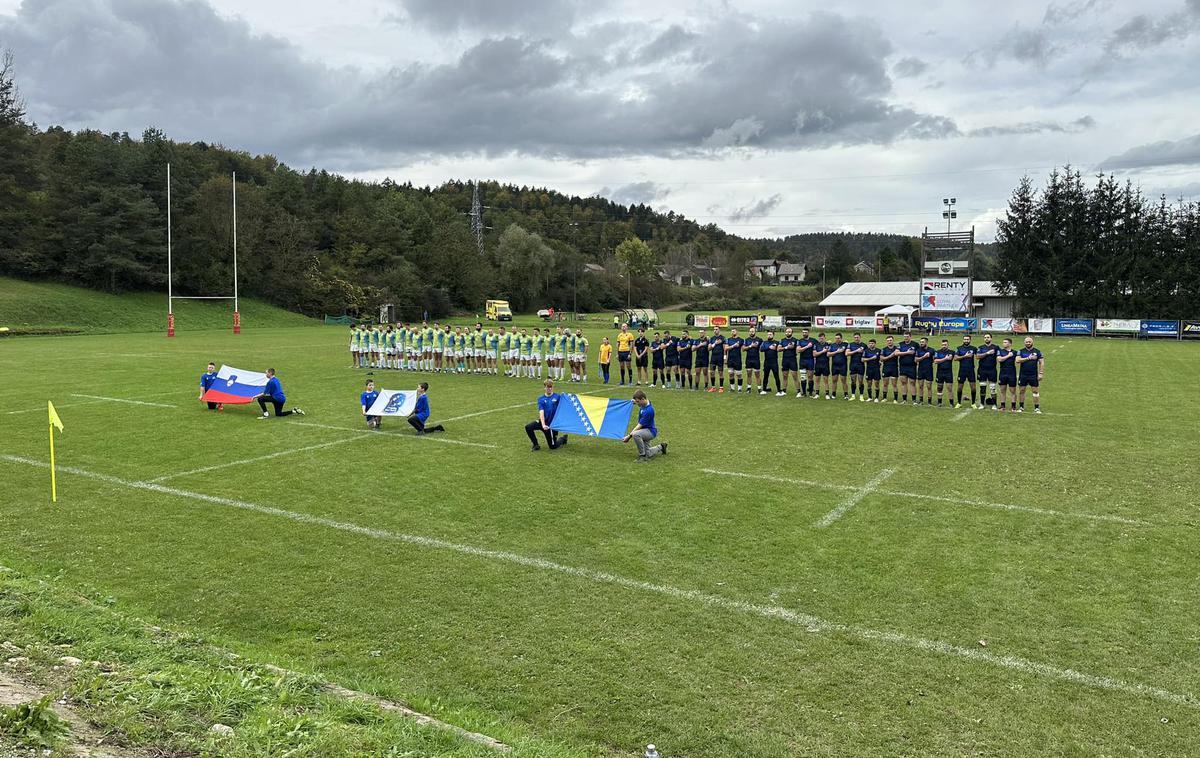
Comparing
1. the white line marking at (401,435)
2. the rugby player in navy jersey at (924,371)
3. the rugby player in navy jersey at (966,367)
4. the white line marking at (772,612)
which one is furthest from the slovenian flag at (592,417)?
the rugby player in navy jersey at (966,367)

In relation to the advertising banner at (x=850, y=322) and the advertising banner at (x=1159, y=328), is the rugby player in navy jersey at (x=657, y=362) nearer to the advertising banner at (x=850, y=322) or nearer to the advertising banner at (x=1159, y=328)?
the advertising banner at (x=850, y=322)

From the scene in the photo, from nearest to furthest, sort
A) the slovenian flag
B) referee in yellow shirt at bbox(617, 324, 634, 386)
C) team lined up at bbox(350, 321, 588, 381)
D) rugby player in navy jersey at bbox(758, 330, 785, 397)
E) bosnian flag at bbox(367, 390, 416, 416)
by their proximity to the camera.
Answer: the slovenian flag
bosnian flag at bbox(367, 390, 416, 416)
rugby player in navy jersey at bbox(758, 330, 785, 397)
referee in yellow shirt at bbox(617, 324, 634, 386)
team lined up at bbox(350, 321, 588, 381)

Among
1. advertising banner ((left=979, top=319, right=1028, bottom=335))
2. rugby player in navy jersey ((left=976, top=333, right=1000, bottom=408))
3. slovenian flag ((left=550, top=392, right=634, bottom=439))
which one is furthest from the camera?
advertising banner ((left=979, top=319, right=1028, bottom=335))

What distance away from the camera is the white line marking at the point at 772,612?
6.14 m

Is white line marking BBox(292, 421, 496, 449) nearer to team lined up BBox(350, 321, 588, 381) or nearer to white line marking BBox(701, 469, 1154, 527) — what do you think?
white line marking BBox(701, 469, 1154, 527)

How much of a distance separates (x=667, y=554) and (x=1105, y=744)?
15.3ft

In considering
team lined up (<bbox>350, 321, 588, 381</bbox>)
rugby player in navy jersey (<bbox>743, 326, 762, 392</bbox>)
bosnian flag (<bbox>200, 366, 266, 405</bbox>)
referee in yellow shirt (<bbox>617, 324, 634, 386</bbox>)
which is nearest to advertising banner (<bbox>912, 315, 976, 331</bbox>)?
rugby player in navy jersey (<bbox>743, 326, 762, 392</bbox>)

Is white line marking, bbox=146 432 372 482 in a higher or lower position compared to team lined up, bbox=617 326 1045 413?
lower

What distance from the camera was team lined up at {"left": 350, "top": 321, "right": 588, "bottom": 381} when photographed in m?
27.1

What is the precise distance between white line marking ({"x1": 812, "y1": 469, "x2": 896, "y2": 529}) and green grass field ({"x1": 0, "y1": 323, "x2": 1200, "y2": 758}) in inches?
2.8

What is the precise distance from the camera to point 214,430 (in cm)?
1692

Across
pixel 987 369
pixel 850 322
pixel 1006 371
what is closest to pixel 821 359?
pixel 987 369

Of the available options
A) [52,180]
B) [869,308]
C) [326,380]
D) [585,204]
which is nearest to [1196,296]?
[869,308]

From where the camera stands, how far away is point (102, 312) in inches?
2363
